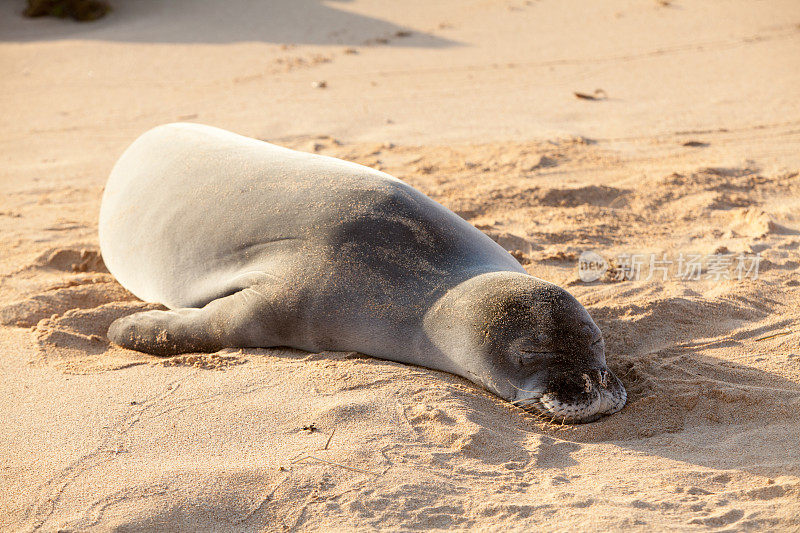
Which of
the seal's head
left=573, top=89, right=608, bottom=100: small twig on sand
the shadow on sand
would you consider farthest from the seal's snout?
the shadow on sand

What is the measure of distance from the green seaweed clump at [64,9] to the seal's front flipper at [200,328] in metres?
11.1

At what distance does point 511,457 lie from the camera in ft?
8.99

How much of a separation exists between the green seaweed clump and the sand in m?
2.23

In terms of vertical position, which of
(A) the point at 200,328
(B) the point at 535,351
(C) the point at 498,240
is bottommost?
(A) the point at 200,328

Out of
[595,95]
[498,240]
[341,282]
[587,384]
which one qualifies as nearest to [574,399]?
[587,384]

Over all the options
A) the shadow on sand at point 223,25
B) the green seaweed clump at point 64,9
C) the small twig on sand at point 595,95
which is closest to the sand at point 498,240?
the small twig on sand at point 595,95

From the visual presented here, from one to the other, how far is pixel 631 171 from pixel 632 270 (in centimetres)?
182

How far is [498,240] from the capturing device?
194 inches

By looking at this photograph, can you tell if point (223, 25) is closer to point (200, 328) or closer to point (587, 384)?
point (200, 328)

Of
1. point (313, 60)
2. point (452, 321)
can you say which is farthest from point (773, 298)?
point (313, 60)

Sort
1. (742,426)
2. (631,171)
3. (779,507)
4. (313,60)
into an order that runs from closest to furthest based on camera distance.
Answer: (779,507), (742,426), (631,171), (313,60)

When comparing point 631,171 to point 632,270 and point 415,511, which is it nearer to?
point 632,270

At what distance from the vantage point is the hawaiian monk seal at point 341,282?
3.11 metres

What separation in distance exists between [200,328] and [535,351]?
1.61 meters
